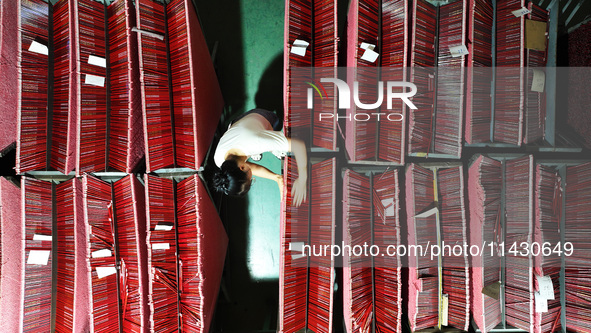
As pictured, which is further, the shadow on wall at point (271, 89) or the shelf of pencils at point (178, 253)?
the shadow on wall at point (271, 89)

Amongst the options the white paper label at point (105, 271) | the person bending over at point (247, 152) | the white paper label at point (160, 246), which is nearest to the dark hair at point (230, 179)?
the person bending over at point (247, 152)

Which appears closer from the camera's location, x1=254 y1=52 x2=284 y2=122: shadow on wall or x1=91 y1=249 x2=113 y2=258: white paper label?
x1=91 y1=249 x2=113 y2=258: white paper label

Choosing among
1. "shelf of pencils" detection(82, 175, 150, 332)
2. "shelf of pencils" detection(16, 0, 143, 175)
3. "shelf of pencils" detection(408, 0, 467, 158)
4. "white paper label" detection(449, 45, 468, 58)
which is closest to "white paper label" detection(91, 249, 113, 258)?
"shelf of pencils" detection(82, 175, 150, 332)

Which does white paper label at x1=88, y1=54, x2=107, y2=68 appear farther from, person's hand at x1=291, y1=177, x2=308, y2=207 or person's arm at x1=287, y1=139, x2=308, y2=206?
person's hand at x1=291, y1=177, x2=308, y2=207

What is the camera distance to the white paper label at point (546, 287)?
2.51m

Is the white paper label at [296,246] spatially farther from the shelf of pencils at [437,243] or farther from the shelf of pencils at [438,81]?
the shelf of pencils at [438,81]

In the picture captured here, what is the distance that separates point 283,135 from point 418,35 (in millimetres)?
1461

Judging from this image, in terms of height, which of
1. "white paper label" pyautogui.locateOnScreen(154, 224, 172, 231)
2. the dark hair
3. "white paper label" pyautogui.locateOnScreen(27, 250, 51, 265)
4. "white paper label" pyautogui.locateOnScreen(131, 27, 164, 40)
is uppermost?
"white paper label" pyautogui.locateOnScreen(131, 27, 164, 40)

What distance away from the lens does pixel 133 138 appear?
275 cm

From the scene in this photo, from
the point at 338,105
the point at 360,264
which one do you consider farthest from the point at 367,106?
the point at 360,264

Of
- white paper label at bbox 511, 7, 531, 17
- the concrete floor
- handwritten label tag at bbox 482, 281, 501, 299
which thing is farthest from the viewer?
the concrete floor

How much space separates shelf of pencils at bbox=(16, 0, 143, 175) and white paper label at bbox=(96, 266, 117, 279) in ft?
2.79

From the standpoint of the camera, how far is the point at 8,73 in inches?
110

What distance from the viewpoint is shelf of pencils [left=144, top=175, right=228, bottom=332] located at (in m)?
2.67
